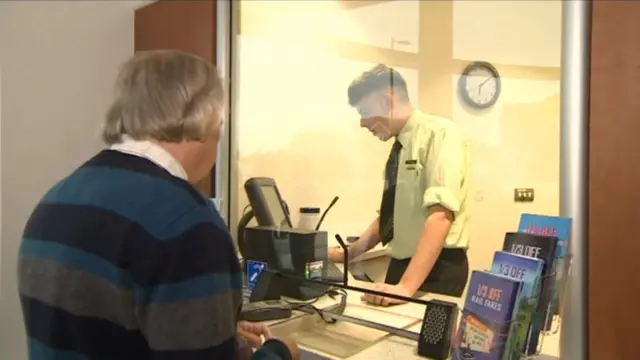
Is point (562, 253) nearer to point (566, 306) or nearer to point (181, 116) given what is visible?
point (566, 306)

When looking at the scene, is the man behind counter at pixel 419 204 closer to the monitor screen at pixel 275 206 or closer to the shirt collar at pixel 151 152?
the monitor screen at pixel 275 206

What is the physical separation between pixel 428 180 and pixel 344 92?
0.67 meters

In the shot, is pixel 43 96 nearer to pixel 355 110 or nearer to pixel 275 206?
pixel 275 206

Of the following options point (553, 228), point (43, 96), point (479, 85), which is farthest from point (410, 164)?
point (43, 96)

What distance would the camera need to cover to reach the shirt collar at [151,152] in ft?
2.75

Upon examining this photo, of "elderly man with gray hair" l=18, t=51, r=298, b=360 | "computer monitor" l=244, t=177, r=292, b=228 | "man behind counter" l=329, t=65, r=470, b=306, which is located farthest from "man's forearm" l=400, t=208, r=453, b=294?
"elderly man with gray hair" l=18, t=51, r=298, b=360

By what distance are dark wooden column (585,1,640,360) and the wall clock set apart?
1482mm

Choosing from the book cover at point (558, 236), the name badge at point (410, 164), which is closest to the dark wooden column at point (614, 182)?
the book cover at point (558, 236)

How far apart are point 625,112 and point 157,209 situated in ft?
2.52

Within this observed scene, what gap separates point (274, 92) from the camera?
217cm

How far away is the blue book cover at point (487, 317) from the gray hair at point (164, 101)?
52cm

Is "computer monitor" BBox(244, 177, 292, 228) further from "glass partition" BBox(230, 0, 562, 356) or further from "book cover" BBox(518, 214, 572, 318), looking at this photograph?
"book cover" BBox(518, 214, 572, 318)

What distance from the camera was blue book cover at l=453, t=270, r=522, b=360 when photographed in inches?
37.5

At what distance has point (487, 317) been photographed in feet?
3.21
